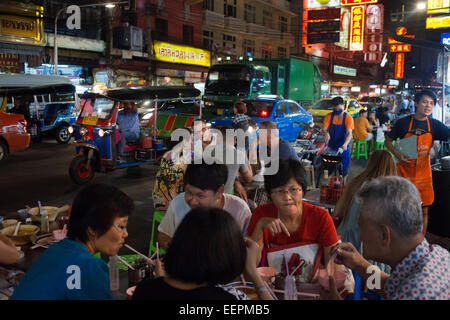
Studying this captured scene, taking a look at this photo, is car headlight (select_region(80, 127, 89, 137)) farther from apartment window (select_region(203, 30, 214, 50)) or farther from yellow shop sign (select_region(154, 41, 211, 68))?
apartment window (select_region(203, 30, 214, 50))

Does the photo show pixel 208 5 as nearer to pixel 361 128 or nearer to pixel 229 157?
pixel 361 128

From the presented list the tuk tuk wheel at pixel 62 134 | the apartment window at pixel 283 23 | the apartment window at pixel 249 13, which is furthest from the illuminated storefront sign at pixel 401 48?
the tuk tuk wheel at pixel 62 134

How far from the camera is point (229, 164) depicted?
514 centimetres

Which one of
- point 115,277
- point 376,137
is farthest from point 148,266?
point 376,137

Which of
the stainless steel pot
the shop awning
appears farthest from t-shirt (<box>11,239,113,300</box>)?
the shop awning

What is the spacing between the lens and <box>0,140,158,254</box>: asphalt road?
7.07 metres

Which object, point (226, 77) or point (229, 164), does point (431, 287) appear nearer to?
point (229, 164)

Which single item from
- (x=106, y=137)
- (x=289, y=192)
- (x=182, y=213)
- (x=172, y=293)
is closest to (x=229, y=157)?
(x=182, y=213)

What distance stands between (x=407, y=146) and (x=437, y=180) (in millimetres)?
1466

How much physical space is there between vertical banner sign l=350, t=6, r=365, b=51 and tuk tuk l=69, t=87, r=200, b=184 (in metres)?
28.3

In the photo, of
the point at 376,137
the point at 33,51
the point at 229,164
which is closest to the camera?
the point at 229,164

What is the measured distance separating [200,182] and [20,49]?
1756 cm

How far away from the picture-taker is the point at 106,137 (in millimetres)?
9602

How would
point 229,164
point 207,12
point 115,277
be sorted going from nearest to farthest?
point 115,277
point 229,164
point 207,12
